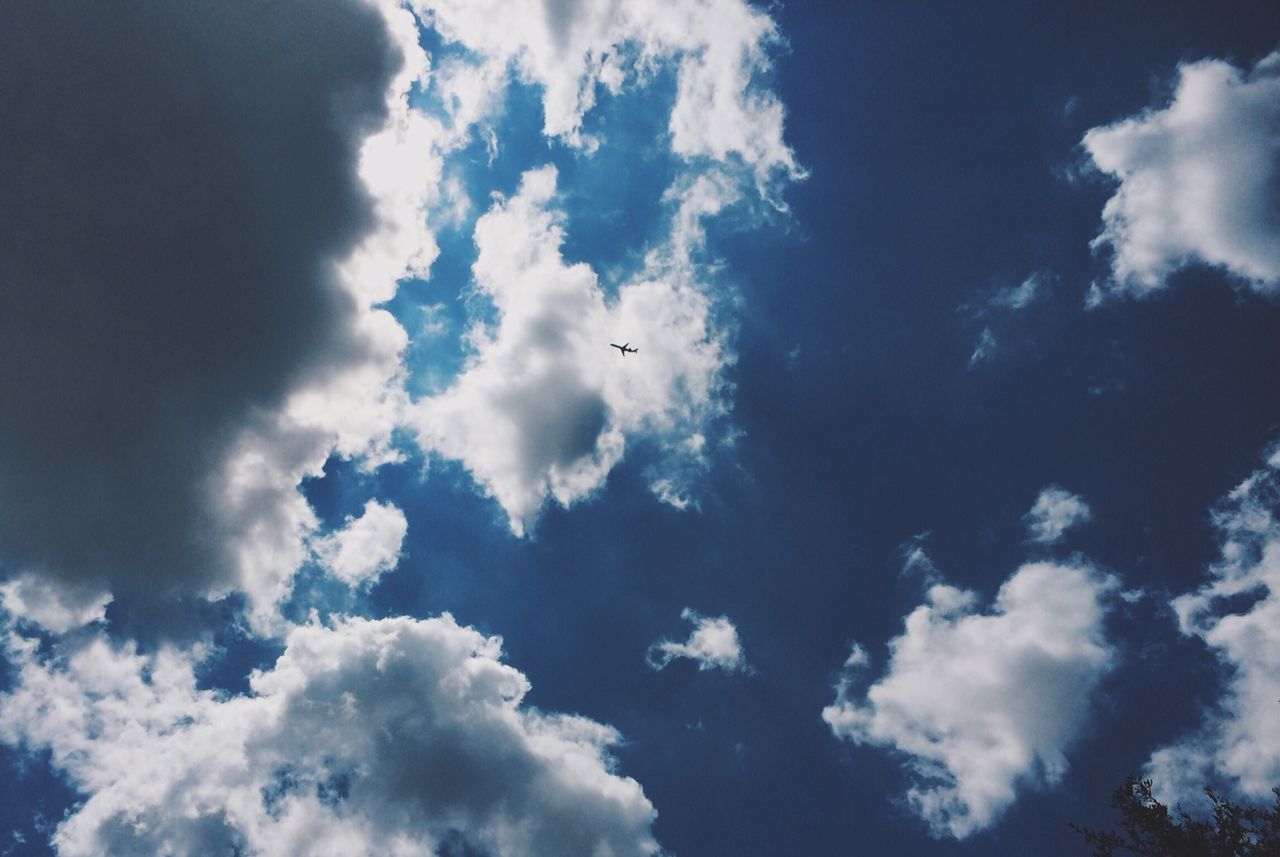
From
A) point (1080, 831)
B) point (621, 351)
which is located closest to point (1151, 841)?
point (1080, 831)

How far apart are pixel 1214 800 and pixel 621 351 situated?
5773cm

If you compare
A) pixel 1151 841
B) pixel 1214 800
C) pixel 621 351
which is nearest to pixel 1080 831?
pixel 1151 841

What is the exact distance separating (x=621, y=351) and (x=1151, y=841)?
187 ft

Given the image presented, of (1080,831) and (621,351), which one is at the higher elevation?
(621,351)

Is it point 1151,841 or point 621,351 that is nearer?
point 1151,841

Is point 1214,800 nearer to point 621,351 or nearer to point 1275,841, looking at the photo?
point 1275,841

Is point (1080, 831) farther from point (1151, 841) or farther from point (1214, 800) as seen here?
point (1214, 800)

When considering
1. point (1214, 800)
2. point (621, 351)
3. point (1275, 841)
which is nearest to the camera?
point (1275, 841)

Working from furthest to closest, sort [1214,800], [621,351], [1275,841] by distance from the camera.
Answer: [621,351] < [1214,800] < [1275,841]

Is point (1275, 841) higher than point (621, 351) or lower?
lower

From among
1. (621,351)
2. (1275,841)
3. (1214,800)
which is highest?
(621,351)

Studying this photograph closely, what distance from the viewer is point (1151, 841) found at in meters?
36.8

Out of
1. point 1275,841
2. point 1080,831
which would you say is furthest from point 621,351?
point 1275,841

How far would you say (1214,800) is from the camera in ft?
119
